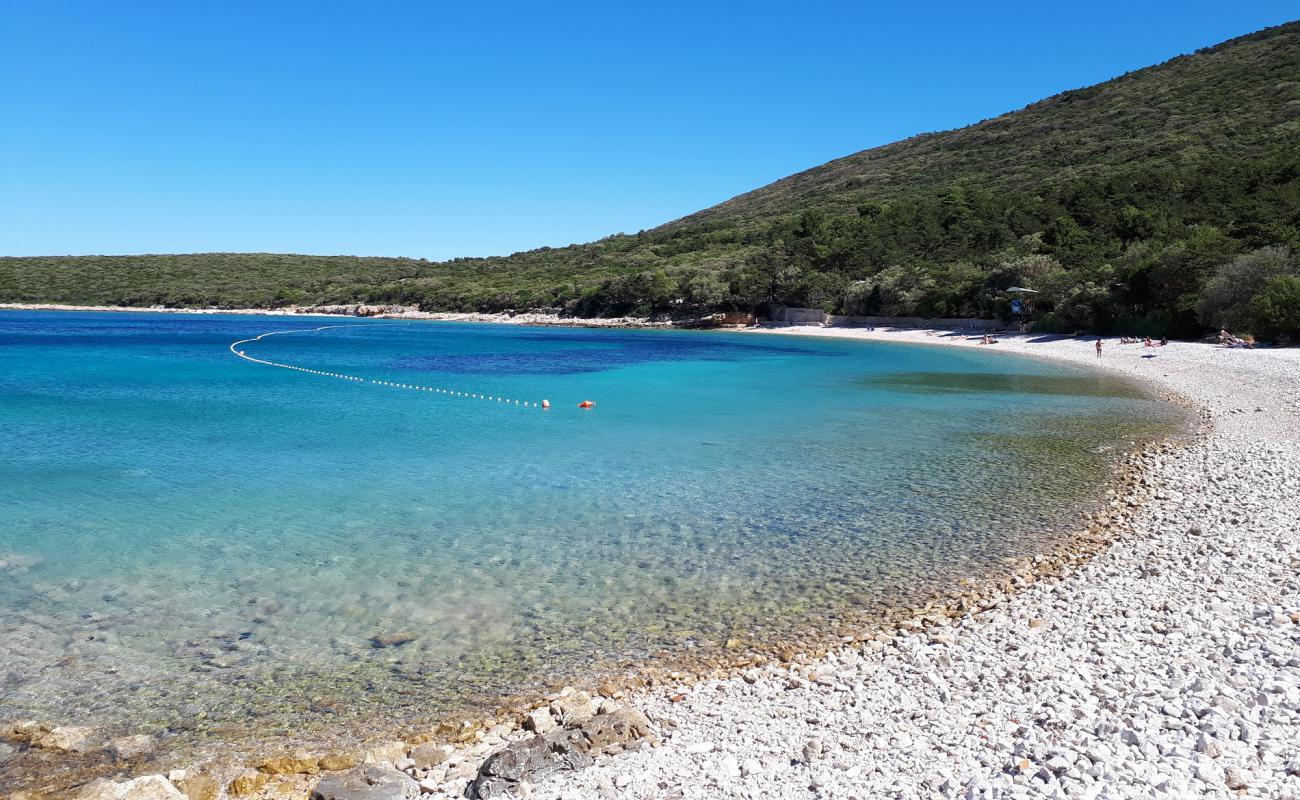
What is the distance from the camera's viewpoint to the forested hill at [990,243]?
160 ft

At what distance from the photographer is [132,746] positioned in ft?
19.3

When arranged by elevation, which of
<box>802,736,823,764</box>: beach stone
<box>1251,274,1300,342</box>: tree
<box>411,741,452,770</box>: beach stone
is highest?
<box>1251,274,1300,342</box>: tree

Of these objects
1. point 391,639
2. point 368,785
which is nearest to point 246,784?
point 368,785

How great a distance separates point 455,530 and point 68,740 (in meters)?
5.95

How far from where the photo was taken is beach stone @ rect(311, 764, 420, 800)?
5.12 metres

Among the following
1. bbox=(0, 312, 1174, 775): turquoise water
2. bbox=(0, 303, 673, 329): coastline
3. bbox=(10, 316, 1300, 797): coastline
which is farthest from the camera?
bbox=(0, 303, 673, 329): coastline

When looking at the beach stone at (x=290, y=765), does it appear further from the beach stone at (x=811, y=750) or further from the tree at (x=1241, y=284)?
the tree at (x=1241, y=284)

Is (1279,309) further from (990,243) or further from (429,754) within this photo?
(429,754)

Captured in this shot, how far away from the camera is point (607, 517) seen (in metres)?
12.4

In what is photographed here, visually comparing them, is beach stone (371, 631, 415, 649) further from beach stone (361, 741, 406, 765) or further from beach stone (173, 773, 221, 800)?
beach stone (173, 773, 221, 800)

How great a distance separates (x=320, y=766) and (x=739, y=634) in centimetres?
386

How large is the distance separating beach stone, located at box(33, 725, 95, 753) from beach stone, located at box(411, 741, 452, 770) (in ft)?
7.71

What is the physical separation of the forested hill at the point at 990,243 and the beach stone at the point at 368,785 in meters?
42.0

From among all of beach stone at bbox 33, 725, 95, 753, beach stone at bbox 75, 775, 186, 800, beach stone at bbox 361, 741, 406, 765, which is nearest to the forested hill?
beach stone at bbox 361, 741, 406, 765
